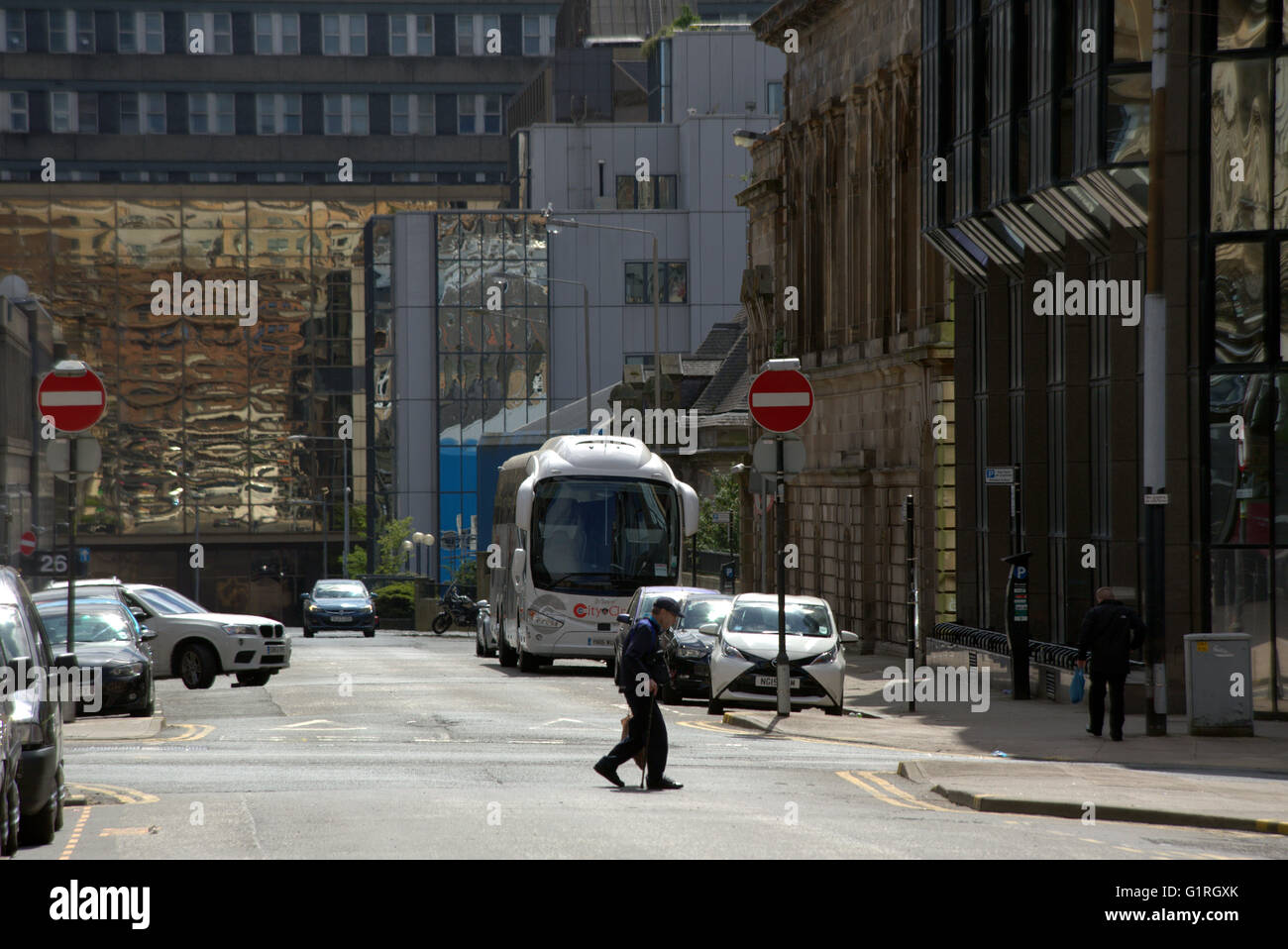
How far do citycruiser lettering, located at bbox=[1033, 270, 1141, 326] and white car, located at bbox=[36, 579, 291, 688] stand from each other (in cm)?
1210

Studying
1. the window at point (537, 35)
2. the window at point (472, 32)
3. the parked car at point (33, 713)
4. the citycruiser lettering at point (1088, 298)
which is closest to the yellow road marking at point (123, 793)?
the parked car at point (33, 713)

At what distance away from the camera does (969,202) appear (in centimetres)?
3086

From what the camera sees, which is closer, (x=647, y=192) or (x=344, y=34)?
(x=647, y=192)

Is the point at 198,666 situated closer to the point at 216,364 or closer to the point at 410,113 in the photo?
the point at 216,364

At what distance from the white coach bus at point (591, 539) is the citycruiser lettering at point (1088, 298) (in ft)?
21.7

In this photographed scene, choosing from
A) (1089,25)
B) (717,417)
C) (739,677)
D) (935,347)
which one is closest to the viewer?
(739,677)

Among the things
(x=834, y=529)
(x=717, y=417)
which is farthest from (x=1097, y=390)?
(x=717, y=417)

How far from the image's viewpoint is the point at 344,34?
12019 cm

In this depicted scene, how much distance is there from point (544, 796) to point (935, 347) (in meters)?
22.9

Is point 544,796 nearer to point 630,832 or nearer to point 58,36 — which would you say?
point 630,832

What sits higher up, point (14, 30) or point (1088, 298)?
point (14, 30)

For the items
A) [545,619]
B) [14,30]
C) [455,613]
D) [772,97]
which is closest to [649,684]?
[545,619]
